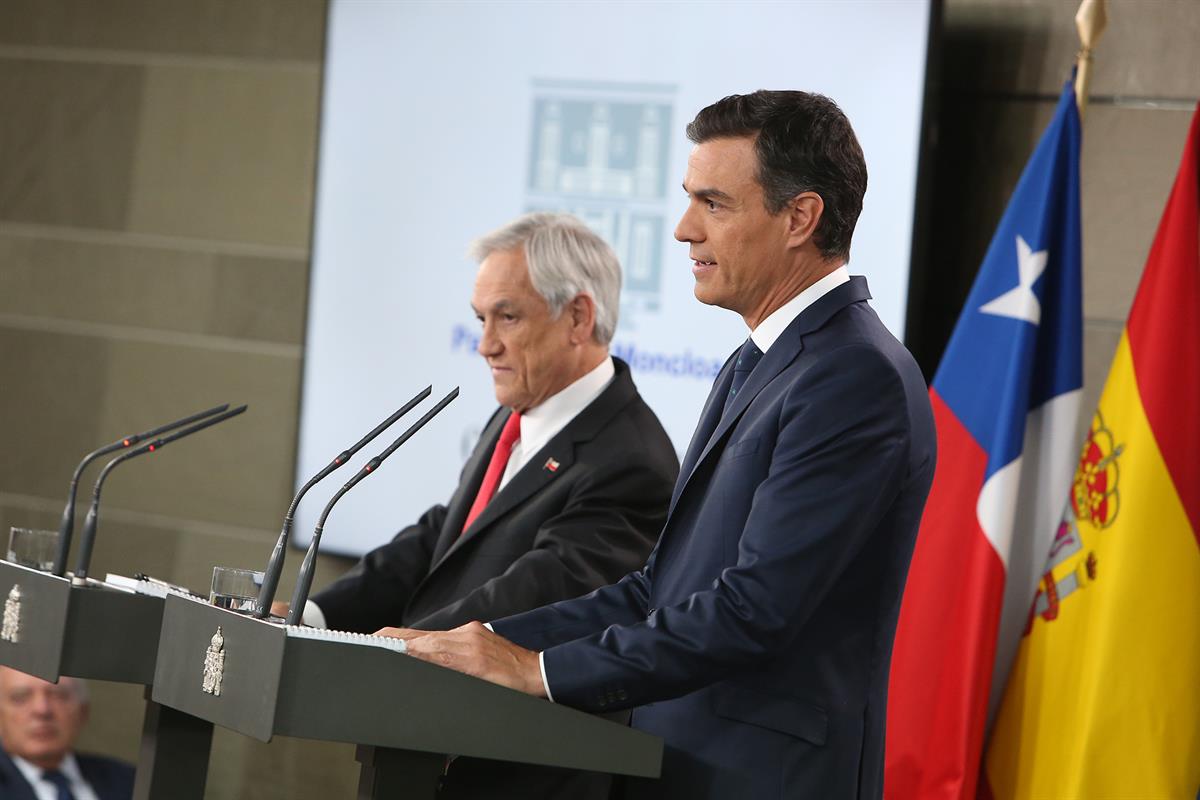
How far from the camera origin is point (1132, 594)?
311cm

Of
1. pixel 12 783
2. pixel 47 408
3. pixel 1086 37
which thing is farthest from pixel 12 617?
pixel 47 408

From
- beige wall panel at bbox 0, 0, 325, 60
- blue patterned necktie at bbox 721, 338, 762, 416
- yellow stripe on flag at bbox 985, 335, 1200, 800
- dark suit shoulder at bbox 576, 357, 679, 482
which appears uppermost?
beige wall panel at bbox 0, 0, 325, 60

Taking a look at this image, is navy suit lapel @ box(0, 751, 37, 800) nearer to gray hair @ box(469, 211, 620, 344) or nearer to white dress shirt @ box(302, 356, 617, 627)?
white dress shirt @ box(302, 356, 617, 627)

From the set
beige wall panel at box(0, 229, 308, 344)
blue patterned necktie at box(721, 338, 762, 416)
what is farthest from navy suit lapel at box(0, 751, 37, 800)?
blue patterned necktie at box(721, 338, 762, 416)

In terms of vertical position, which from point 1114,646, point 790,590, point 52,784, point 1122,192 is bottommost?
point 52,784

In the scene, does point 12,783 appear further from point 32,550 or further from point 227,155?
point 227,155

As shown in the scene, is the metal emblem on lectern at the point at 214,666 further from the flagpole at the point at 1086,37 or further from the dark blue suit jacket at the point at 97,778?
the flagpole at the point at 1086,37

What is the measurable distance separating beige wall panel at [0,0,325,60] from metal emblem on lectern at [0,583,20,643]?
113 inches

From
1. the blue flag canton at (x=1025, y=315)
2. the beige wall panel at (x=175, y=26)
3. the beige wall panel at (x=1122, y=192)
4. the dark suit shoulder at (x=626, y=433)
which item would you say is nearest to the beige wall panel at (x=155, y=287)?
the beige wall panel at (x=175, y=26)

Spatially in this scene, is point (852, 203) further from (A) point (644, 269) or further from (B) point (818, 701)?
(A) point (644, 269)

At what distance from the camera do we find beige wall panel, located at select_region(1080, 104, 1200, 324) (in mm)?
3705

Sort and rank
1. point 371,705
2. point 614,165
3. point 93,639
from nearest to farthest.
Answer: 1. point 371,705
2. point 93,639
3. point 614,165

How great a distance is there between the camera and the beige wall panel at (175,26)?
4766 millimetres

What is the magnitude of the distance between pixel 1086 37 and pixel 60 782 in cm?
283
